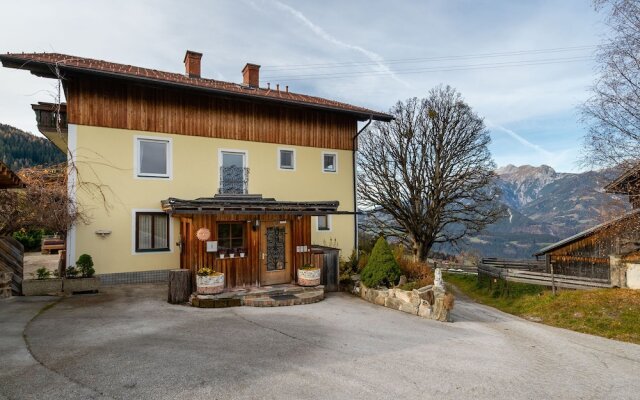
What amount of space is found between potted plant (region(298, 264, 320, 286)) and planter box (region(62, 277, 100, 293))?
6.82 meters

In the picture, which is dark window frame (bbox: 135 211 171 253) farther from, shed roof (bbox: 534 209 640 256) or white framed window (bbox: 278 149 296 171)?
shed roof (bbox: 534 209 640 256)

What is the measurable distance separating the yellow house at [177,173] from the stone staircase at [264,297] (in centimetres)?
73

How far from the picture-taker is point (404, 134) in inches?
1026

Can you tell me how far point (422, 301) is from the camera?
1138 centimetres

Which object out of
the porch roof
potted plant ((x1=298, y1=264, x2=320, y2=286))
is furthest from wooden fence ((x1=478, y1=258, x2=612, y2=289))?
the porch roof

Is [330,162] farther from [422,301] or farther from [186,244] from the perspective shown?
[422,301]

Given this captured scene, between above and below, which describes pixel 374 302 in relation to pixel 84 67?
below

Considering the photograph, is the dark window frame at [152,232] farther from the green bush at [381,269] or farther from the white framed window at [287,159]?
the green bush at [381,269]

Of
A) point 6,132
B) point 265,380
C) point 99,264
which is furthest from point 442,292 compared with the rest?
point 6,132

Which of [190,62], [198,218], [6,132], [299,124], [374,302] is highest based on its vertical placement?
[6,132]

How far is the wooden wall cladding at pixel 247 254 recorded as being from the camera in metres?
11.8

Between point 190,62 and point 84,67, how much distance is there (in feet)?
20.2

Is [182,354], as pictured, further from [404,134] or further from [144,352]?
[404,134]

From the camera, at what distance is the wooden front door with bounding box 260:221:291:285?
13031 mm
